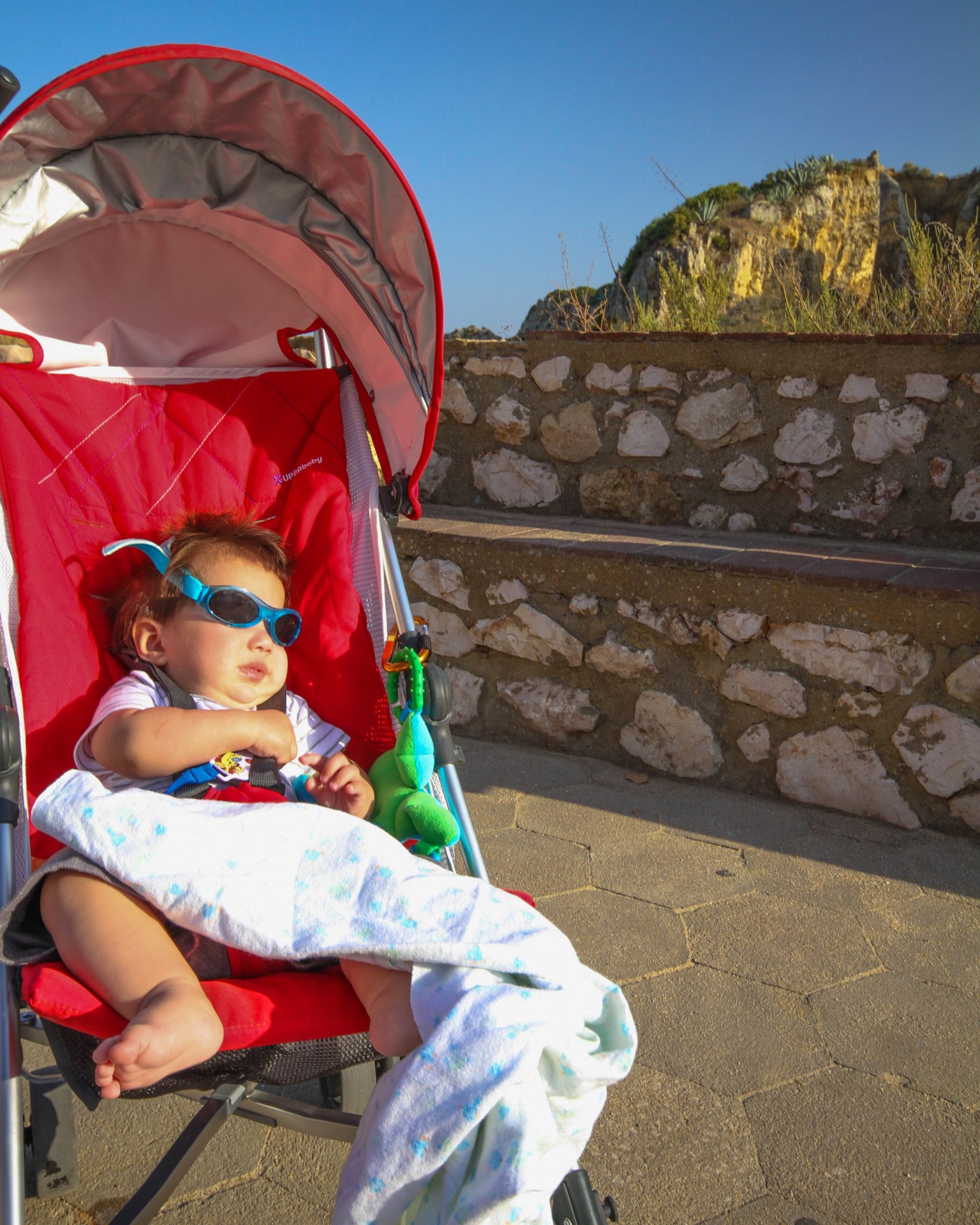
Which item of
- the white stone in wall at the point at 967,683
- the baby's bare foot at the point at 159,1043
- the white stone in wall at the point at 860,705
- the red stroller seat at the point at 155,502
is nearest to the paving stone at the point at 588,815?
the white stone in wall at the point at 860,705

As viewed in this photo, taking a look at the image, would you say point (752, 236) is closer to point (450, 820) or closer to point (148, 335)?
point (148, 335)

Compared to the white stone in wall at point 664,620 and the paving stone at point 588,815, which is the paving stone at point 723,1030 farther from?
the white stone in wall at point 664,620

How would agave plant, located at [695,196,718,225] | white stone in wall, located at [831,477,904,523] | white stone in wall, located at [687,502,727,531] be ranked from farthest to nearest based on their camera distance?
agave plant, located at [695,196,718,225] → white stone in wall, located at [687,502,727,531] → white stone in wall, located at [831,477,904,523]

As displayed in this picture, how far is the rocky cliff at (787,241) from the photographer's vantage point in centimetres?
654

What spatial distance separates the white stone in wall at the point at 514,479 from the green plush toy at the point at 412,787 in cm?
212

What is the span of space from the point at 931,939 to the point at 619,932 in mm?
719

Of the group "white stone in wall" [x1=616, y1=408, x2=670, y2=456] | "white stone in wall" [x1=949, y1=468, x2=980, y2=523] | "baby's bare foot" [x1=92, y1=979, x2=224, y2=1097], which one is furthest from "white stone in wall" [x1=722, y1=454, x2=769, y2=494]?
"baby's bare foot" [x1=92, y1=979, x2=224, y2=1097]

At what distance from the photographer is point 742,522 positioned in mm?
3365

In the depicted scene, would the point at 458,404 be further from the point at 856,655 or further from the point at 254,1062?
the point at 254,1062

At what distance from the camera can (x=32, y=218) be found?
1723 mm

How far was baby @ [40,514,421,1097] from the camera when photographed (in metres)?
1.10

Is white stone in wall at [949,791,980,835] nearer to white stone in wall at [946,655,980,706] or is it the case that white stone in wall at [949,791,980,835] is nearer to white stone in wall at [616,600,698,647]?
white stone in wall at [946,655,980,706]

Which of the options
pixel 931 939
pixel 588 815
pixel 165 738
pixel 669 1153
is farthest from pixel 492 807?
pixel 165 738

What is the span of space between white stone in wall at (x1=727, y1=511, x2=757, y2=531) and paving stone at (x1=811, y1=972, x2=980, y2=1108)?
67.0 inches
